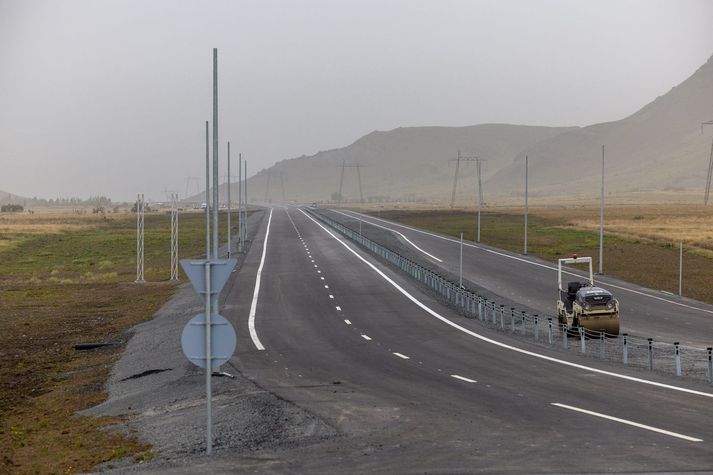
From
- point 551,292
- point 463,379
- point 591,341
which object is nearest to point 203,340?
point 463,379

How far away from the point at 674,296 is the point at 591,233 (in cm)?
5461

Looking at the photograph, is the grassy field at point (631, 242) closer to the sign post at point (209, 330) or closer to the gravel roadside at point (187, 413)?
the gravel roadside at point (187, 413)

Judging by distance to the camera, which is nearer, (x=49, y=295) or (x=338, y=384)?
(x=338, y=384)

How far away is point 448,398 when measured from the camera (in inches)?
816

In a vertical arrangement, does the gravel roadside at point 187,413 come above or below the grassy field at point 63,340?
above

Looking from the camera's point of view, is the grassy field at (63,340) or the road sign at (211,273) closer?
the road sign at (211,273)

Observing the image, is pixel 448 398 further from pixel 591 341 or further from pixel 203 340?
pixel 591 341

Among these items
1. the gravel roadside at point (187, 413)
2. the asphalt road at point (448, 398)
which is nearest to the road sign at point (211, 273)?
the asphalt road at point (448, 398)

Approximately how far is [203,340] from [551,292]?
37326 millimetres

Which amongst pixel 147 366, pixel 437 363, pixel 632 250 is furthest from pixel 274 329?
pixel 632 250

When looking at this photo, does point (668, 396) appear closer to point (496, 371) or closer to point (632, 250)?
point (496, 371)

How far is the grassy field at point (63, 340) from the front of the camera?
18359 mm

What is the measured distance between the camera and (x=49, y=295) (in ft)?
178

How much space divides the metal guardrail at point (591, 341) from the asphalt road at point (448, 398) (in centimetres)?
110
